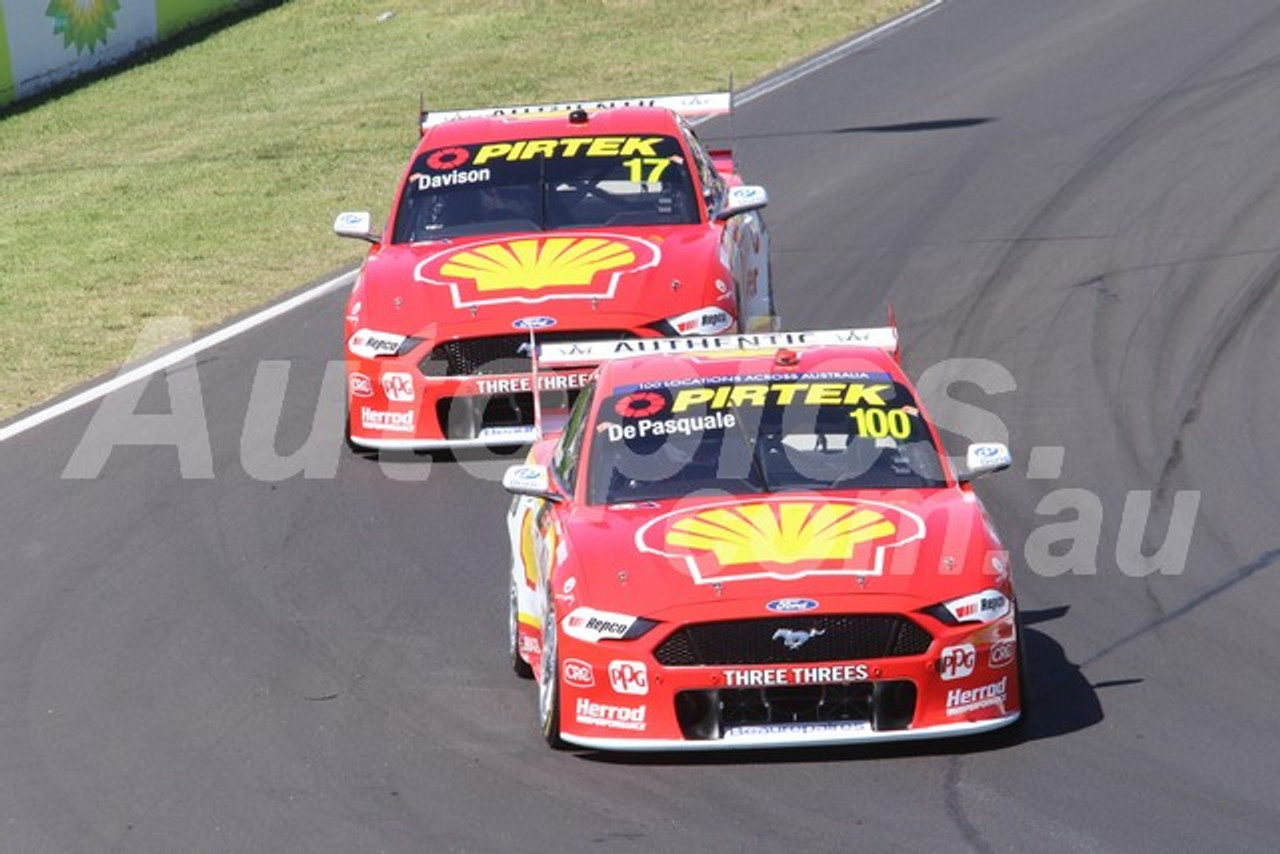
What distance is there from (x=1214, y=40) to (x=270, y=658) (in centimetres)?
1688

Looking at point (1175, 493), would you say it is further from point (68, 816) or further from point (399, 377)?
point (68, 816)

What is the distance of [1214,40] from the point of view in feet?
82.5

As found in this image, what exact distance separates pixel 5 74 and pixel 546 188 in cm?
1338

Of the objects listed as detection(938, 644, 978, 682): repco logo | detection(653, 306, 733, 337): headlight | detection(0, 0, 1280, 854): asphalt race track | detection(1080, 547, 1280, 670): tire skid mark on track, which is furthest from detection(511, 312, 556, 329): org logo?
detection(938, 644, 978, 682): repco logo

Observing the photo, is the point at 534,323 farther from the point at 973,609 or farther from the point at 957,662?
the point at 957,662

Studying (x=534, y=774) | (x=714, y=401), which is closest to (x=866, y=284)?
(x=714, y=401)

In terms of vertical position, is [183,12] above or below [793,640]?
below

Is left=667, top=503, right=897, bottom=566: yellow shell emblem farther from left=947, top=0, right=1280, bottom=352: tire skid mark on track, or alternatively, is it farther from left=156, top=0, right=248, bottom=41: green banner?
left=156, top=0, right=248, bottom=41: green banner

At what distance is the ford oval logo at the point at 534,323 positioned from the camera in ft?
44.3

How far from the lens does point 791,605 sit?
28.9 feet

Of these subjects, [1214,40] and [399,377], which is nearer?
[399,377]

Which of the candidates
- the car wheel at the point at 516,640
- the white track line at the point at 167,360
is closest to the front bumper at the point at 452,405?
the white track line at the point at 167,360

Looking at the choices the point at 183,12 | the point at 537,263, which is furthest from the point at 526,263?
the point at 183,12

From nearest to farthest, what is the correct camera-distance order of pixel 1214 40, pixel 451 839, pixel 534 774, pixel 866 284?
pixel 451 839, pixel 534 774, pixel 866 284, pixel 1214 40
